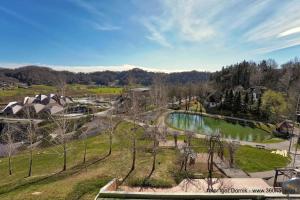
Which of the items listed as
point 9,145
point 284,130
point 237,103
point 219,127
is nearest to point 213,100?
point 237,103

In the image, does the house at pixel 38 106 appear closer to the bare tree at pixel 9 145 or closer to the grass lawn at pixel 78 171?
the bare tree at pixel 9 145

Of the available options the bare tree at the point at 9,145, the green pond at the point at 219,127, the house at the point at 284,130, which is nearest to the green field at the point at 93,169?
the bare tree at the point at 9,145

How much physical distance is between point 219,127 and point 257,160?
1081 inches

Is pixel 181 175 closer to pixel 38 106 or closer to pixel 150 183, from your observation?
pixel 150 183

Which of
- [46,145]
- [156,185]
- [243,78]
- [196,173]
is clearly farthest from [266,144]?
[243,78]

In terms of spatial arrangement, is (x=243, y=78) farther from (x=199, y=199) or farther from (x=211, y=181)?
(x=199, y=199)

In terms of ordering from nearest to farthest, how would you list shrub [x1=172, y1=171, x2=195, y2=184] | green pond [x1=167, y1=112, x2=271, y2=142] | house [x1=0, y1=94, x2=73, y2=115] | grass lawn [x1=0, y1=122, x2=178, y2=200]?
grass lawn [x1=0, y1=122, x2=178, y2=200]
shrub [x1=172, y1=171, x2=195, y2=184]
green pond [x1=167, y1=112, x2=271, y2=142]
house [x1=0, y1=94, x2=73, y2=115]

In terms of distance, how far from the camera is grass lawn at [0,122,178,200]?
18.4 meters

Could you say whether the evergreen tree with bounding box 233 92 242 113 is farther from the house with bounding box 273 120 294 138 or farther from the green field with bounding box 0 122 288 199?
the green field with bounding box 0 122 288 199

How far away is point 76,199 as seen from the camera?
54.3 ft

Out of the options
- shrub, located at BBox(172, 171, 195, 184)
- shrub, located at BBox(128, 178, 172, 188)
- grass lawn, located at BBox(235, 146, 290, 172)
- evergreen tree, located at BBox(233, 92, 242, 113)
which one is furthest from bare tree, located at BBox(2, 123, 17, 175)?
evergreen tree, located at BBox(233, 92, 242, 113)

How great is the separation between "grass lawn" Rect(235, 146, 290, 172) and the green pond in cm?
1073

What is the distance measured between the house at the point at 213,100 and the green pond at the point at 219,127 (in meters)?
11.3

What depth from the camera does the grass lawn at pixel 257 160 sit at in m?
26.9
